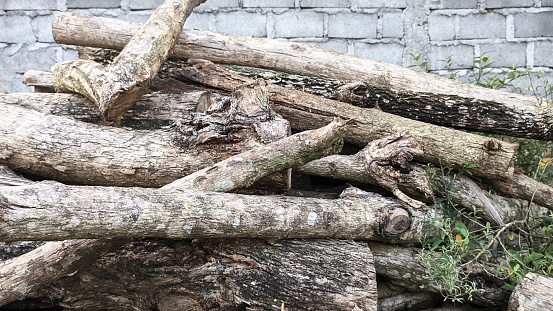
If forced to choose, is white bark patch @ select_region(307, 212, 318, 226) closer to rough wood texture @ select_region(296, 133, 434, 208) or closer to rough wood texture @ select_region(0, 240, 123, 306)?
rough wood texture @ select_region(296, 133, 434, 208)

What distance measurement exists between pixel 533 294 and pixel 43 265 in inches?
84.0

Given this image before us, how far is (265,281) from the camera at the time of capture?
6.56 ft

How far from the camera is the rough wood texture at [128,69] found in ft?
7.41

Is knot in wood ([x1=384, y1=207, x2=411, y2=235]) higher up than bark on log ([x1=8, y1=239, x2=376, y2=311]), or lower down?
higher up

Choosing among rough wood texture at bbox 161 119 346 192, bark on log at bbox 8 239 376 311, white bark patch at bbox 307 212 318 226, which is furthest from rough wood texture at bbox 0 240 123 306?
white bark patch at bbox 307 212 318 226

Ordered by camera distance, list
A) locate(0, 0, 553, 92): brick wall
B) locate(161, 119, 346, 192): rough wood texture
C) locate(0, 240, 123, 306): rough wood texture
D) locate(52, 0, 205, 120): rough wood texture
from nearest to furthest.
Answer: locate(0, 240, 123, 306): rough wood texture → locate(161, 119, 346, 192): rough wood texture → locate(52, 0, 205, 120): rough wood texture → locate(0, 0, 553, 92): brick wall

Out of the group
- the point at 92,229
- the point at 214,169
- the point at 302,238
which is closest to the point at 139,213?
the point at 92,229

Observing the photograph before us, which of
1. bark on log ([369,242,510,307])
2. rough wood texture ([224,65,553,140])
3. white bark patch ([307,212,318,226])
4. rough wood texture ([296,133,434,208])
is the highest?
rough wood texture ([224,65,553,140])

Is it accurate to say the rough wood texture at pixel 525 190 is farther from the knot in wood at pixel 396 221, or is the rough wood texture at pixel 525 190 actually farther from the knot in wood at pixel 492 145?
the knot in wood at pixel 396 221

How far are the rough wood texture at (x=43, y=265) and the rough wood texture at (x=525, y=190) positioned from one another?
7.26 feet

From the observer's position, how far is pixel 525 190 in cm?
277

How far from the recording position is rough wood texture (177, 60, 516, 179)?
8.61 feet

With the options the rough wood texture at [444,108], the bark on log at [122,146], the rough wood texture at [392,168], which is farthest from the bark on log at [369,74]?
the bark on log at [122,146]

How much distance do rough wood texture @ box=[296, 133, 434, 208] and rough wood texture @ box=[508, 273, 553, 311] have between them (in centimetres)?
58
